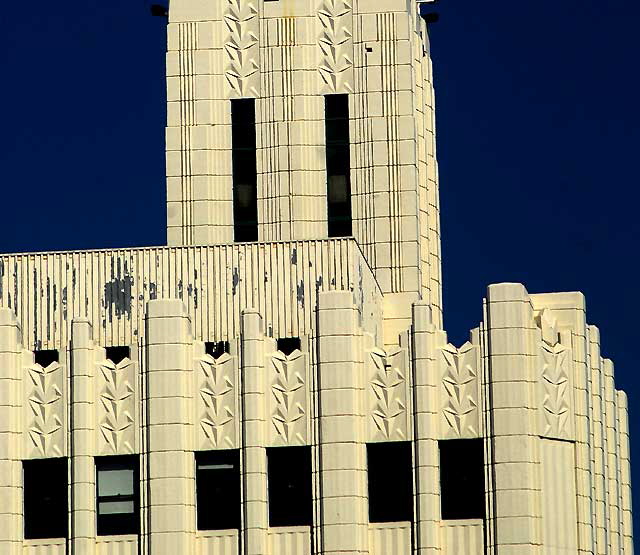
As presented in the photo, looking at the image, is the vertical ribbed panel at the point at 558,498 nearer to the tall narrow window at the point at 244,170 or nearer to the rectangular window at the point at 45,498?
the rectangular window at the point at 45,498

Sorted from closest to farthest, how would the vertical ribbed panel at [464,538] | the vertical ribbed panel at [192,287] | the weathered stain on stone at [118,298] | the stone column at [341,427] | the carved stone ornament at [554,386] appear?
the vertical ribbed panel at [464,538] → the stone column at [341,427] → the carved stone ornament at [554,386] → the vertical ribbed panel at [192,287] → the weathered stain on stone at [118,298]

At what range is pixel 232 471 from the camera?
7550 centimetres

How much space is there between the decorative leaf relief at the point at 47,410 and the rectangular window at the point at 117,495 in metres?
1.48

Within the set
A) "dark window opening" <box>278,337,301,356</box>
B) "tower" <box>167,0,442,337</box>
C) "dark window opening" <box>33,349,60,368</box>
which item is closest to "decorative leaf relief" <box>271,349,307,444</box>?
"dark window opening" <box>278,337,301,356</box>

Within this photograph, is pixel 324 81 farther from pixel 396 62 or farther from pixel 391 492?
pixel 391 492

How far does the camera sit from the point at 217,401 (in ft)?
249

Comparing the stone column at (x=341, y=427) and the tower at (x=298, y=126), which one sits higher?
the tower at (x=298, y=126)

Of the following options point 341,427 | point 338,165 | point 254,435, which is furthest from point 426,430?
point 338,165

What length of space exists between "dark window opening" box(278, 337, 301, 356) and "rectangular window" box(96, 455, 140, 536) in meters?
5.95

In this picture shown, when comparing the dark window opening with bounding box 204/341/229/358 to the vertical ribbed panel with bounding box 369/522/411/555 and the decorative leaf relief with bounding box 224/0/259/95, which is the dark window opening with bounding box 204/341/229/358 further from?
the decorative leaf relief with bounding box 224/0/259/95

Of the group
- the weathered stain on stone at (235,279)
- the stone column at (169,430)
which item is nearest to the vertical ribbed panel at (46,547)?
the stone column at (169,430)

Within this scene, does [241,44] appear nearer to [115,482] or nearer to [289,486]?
[115,482]

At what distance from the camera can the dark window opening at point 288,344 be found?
7869 centimetres

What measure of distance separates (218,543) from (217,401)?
13.6 feet
